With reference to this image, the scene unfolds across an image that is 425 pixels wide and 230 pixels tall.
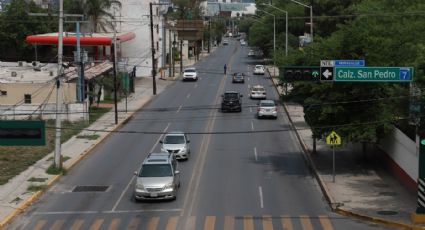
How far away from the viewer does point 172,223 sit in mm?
25328

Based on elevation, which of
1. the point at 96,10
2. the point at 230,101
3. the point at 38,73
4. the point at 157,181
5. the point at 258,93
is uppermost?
the point at 96,10

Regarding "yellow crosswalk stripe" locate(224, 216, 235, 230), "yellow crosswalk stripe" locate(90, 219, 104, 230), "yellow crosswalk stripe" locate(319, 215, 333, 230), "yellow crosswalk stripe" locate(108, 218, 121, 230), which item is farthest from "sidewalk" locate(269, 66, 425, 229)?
"yellow crosswalk stripe" locate(90, 219, 104, 230)

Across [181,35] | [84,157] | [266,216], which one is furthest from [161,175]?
[181,35]

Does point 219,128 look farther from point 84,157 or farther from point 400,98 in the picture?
point 400,98

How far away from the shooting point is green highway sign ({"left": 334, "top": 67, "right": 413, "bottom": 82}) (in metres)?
27.2

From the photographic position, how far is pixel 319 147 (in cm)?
4194

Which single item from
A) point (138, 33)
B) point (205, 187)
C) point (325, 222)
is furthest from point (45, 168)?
point (138, 33)

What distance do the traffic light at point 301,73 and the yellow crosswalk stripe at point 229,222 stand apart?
5646mm

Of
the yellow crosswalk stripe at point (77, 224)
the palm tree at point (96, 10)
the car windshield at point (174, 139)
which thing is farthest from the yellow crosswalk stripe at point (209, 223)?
the palm tree at point (96, 10)

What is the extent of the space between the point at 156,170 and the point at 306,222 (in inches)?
295

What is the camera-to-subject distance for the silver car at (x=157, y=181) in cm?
2880

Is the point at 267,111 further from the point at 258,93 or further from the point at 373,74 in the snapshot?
the point at 373,74

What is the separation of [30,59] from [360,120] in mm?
76561

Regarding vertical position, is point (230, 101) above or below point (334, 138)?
below
